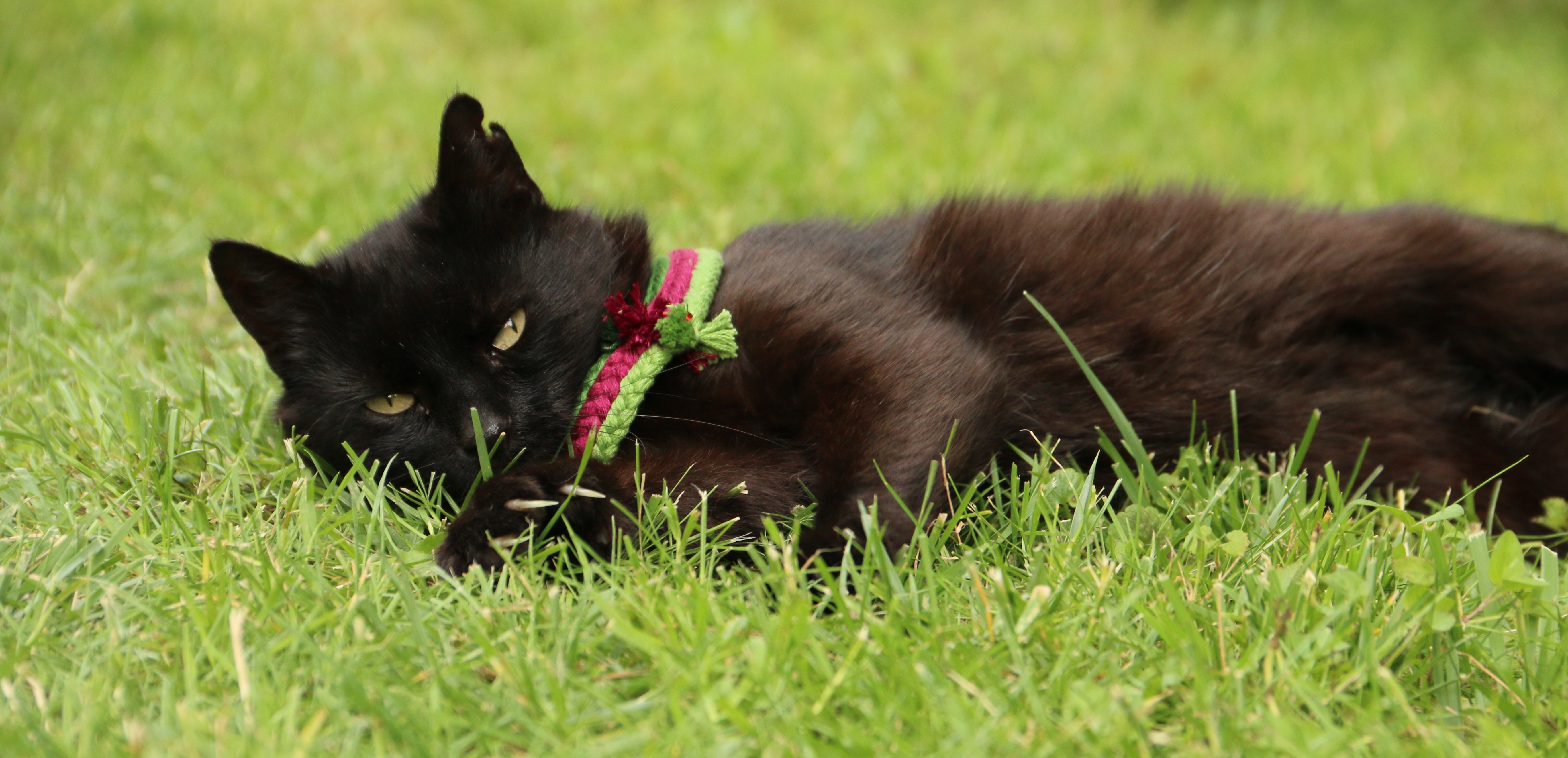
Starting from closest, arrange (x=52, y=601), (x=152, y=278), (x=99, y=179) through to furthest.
Result: 1. (x=52, y=601)
2. (x=152, y=278)
3. (x=99, y=179)

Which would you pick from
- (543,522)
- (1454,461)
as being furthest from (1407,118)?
(543,522)

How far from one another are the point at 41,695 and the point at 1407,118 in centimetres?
555

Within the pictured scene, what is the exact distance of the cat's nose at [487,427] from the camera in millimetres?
1908

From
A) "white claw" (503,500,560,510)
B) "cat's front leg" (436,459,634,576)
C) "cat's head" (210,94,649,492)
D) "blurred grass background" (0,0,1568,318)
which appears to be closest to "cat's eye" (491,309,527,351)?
"cat's head" (210,94,649,492)

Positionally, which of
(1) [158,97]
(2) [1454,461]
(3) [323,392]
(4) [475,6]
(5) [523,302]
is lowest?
(2) [1454,461]

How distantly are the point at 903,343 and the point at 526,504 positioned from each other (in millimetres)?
717

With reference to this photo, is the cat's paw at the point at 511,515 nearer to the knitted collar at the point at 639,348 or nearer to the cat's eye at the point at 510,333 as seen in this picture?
the knitted collar at the point at 639,348

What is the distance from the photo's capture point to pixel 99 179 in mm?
3699

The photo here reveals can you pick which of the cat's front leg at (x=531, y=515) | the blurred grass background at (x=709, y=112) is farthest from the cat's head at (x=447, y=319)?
the blurred grass background at (x=709, y=112)

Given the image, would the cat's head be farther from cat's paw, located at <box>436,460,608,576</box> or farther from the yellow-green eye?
A: cat's paw, located at <box>436,460,608,576</box>

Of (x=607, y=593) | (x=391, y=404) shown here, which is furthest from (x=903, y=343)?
(x=391, y=404)

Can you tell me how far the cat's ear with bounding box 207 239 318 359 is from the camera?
1.99 m

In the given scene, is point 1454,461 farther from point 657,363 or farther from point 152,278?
point 152,278

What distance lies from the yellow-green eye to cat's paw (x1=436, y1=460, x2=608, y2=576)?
308mm
